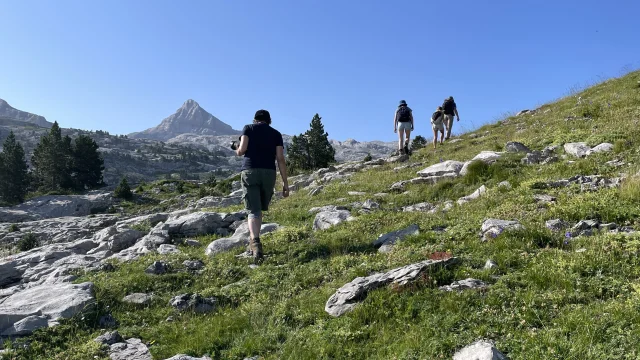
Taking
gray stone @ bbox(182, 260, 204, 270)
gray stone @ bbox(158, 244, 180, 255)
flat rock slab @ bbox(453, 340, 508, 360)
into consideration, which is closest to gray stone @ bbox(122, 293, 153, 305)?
gray stone @ bbox(182, 260, 204, 270)

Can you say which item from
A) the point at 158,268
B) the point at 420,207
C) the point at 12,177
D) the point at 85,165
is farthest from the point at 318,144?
the point at 12,177

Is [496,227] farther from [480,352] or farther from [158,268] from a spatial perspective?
[158,268]

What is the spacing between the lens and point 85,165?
73.6 m

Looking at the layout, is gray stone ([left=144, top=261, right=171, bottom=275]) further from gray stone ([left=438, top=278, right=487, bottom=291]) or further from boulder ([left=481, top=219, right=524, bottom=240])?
boulder ([left=481, top=219, right=524, bottom=240])

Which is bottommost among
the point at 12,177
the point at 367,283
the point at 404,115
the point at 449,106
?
the point at 367,283

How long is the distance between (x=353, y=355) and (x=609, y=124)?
555 inches

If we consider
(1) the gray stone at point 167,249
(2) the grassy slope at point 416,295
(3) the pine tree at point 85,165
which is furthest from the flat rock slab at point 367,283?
(3) the pine tree at point 85,165

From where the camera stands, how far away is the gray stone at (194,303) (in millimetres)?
6547

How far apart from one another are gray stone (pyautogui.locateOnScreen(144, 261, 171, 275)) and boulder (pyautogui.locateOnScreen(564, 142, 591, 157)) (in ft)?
38.6

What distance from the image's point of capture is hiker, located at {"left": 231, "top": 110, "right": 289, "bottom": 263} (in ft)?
28.6

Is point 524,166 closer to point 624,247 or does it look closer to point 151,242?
point 624,247

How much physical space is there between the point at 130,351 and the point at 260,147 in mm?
4811

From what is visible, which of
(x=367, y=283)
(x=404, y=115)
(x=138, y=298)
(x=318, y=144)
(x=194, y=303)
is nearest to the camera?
(x=367, y=283)

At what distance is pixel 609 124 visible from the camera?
45.7 ft
